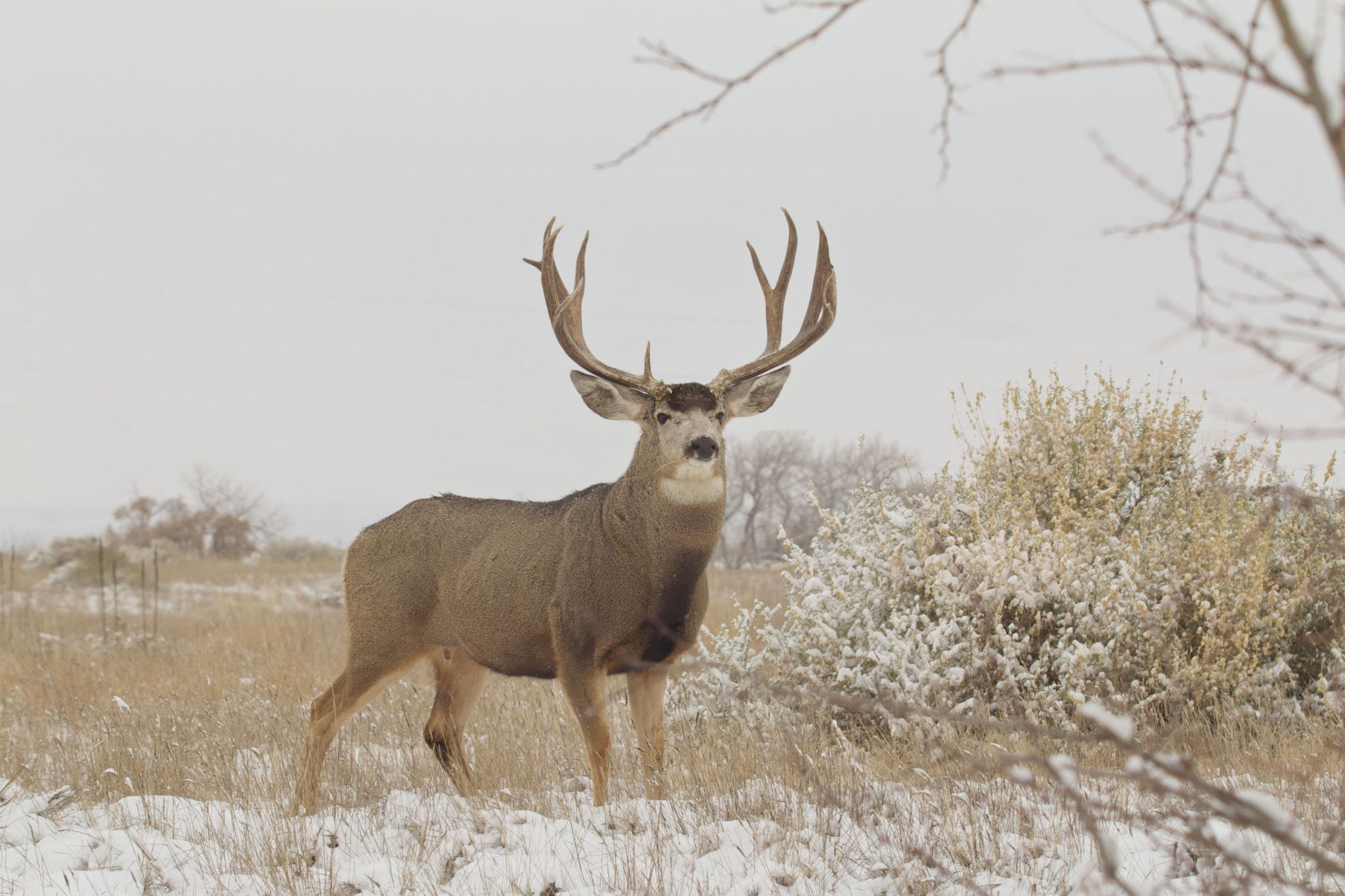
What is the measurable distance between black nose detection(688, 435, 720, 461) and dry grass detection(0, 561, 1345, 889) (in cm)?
127

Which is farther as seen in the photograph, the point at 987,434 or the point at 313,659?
the point at 313,659

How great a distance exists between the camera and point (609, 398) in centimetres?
651

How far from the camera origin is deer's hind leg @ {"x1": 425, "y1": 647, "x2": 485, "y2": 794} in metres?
7.05

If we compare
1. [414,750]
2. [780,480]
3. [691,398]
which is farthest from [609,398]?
[780,480]

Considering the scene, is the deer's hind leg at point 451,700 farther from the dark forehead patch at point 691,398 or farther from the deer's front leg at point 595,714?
the dark forehead patch at point 691,398

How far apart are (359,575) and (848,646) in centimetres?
306

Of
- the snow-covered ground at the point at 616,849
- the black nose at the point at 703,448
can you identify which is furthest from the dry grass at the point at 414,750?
the black nose at the point at 703,448

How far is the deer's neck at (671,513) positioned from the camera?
6.15 m

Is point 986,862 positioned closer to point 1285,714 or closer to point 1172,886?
point 1172,886

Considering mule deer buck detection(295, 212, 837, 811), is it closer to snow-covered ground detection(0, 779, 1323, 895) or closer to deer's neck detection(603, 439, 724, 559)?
deer's neck detection(603, 439, 724, 559)

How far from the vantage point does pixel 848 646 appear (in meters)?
7.73

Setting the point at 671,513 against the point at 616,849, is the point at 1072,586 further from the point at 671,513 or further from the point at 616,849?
the point at 616,849

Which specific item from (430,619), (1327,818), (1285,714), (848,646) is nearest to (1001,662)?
(848,646)

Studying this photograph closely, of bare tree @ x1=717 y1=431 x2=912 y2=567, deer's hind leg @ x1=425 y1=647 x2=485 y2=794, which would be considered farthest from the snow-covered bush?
bare tree @ x1=717 y1=431 x2=912 y2=567
